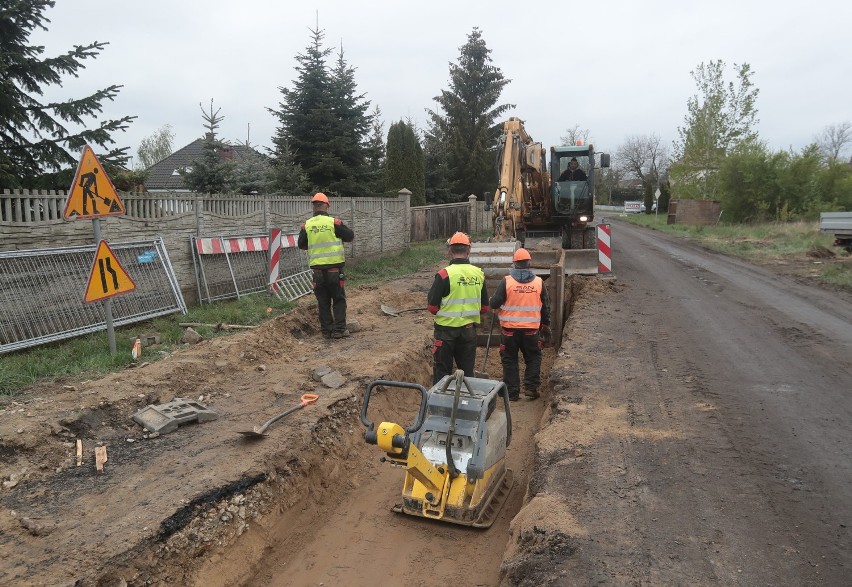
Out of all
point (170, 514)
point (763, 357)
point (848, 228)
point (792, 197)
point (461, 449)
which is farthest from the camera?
point (792, 197)

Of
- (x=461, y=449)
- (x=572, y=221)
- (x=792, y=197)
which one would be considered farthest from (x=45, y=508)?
(x=792, y=197)

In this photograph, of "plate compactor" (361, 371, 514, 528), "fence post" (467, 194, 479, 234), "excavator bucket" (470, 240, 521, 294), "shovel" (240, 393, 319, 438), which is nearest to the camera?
"plate compactor" (361, 371, 514, 528)

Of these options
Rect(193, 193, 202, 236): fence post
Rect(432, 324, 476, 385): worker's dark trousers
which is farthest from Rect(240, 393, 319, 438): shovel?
Rect(193, 193, 202, 236): fence post

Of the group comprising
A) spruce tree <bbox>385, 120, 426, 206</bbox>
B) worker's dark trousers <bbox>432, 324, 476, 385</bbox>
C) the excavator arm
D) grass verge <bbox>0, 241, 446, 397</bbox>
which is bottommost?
grass verge <bbox>0, 241, 446, 397</bbox>

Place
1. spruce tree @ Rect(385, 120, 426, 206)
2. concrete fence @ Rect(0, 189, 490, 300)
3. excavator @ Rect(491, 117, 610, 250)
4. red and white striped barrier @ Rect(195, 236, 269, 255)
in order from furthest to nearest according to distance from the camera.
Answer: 1. spruce tree @ Rect(385, 120, 426, 206)
2. excavator @ Rect(491, 117, 610, 250)
3. red and white striped barrier @ Rect(195, 236, 269, 255)
4. concrete fence @ Rect(0, 189, 490, 300)

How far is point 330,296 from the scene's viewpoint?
9.18 meters

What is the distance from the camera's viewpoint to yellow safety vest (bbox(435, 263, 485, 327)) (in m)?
6.20

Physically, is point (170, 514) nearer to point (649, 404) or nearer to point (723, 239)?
point (649, 404)

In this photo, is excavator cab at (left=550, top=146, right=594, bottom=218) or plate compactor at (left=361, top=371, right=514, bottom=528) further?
excavator cab at (left=550, top=146, right=594, bottom=218)

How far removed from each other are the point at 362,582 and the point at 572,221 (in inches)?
454

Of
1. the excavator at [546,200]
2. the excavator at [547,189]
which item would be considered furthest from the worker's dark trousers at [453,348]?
the excavator at [547,189]

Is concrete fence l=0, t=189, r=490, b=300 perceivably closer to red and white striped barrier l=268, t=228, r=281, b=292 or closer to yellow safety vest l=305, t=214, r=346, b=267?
red and white striped barrier l=268, t=228, r=281, b=292

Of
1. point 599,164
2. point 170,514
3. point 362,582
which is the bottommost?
point 362,582

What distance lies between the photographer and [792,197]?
29188 mm
